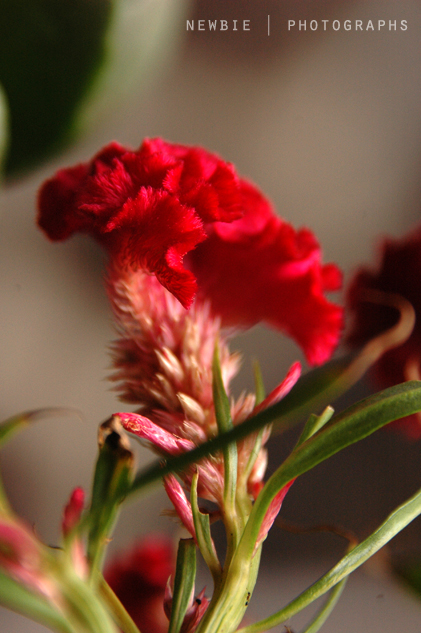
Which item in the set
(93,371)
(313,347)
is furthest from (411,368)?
(93,371)

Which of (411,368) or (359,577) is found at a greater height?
(411,368)

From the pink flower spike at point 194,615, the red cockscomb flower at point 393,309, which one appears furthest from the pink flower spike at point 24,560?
the red cockscomb flower at point 393,309

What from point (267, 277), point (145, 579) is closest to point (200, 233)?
point (267, 277)

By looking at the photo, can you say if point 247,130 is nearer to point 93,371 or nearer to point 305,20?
point 305,20

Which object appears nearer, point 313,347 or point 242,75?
point 313,347

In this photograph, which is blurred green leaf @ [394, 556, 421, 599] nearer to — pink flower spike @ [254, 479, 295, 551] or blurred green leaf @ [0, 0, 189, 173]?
pink flower spike @ [254, 479, 295, 551]

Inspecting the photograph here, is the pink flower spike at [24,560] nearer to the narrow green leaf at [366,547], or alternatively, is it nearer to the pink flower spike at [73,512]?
the pink flower spike at [73,512]

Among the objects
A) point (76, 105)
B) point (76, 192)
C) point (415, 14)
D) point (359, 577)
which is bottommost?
point (359, 577)

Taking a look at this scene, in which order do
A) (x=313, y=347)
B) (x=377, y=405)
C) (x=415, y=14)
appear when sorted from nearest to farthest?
(x=377, y=405)
(x=313, y=347)
(x=415, y=14)
